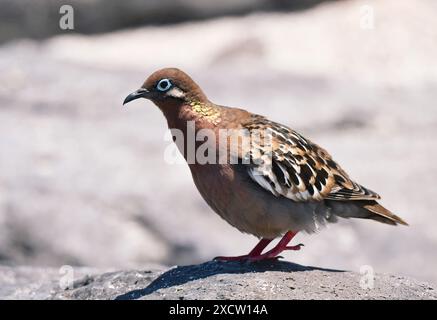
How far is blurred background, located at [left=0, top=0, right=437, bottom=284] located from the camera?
1560 cm

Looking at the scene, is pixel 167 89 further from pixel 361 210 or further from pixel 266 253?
pixel 361 210

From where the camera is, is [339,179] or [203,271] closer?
[203,271]

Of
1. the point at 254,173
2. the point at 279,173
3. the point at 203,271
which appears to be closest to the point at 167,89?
the point at 254,173

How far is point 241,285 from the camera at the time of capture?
30.5 ft

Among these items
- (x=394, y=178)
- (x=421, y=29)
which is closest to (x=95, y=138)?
(x=394, y=178)

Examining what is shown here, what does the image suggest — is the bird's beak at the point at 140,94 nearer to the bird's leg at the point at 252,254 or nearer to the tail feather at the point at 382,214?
the bird's leg at the point at 252,254

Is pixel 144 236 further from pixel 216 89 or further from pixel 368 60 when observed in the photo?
pixel 368 60

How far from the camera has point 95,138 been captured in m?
17.9

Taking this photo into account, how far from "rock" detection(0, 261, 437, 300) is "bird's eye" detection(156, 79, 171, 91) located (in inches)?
65.7

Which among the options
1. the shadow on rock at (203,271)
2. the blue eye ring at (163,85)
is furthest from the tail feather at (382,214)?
the blue eye ring at (163,85)

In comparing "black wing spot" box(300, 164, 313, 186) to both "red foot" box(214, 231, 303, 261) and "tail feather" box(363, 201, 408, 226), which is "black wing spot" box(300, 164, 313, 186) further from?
"tail feather" box(363, 201, 408, 226)
